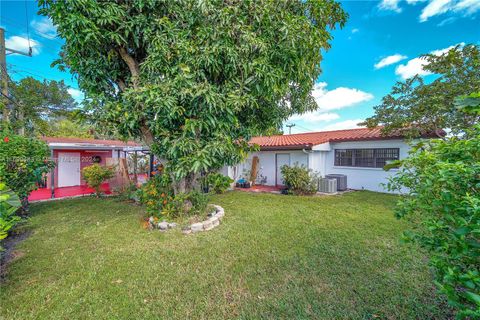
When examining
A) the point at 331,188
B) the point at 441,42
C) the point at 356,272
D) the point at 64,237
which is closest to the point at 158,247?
Result: the point at 64,237

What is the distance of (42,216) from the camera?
6.63 metres

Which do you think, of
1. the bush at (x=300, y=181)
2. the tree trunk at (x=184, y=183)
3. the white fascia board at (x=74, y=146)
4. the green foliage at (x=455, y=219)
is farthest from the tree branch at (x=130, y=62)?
the white fascia board at (x=74, y=146)

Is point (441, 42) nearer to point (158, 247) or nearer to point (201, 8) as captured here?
point (201, 8)

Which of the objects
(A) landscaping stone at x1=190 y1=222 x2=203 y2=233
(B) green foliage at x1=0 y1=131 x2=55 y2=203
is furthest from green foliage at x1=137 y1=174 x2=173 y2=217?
(B) green foliage at x1=0 y1=131 x2=55 y2=203

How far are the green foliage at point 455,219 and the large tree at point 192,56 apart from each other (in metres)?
3.28

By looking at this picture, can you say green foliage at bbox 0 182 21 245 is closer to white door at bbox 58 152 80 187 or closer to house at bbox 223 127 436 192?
house at bbox 223 127 436 192

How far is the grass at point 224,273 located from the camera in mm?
2596

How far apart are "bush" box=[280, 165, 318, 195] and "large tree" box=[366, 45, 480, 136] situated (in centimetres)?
388

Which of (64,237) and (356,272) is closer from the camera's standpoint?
(356,272)

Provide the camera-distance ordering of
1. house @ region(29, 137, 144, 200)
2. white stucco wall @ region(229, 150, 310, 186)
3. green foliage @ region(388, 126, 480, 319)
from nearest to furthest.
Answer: green foliage @ region(388, 126, 480, 319) < house @ region(29, 137, 144, 200) < white stucco wall @ region(229, 150, 310, 186)

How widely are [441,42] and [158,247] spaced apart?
11.8 metres

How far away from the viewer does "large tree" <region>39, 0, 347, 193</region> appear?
4109 mm

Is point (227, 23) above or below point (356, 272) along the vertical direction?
above

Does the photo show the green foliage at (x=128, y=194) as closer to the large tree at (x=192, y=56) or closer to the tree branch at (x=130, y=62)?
the large tree at (x=192, y=56)
